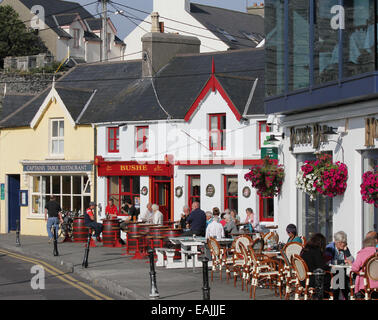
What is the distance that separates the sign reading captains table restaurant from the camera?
36.1 m

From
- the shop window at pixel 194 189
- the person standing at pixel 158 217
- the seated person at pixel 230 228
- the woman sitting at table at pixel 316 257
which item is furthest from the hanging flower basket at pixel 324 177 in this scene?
the shop window at pixel 194 189

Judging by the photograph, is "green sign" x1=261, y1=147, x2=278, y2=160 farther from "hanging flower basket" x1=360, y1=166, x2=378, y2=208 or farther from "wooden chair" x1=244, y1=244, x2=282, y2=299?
"hanging flower basket" x1=360, y1=166, x2=378, y2=208

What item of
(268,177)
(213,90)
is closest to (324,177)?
(268,177)

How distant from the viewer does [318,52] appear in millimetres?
19359

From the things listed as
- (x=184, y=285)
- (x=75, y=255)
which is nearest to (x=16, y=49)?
(x=75, y=255)

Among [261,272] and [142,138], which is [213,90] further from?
[261,272]

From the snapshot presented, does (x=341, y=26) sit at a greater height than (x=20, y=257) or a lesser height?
greater

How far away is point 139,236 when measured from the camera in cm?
2598

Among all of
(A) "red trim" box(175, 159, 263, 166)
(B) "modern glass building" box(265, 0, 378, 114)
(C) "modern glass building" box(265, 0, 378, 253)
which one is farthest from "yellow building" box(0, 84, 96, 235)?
(B) "modern glass building" box(265, 0, 378, 114)

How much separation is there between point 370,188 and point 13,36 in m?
54.5

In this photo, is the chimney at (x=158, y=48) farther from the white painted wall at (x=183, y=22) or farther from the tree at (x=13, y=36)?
the tree at (x=13, y=36)

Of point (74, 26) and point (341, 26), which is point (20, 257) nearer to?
point (341, 26)

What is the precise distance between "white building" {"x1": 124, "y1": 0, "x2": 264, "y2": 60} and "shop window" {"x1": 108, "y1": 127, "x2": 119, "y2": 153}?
27047 mm

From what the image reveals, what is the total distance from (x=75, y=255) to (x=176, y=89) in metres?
11.7
